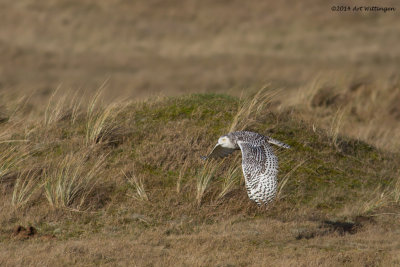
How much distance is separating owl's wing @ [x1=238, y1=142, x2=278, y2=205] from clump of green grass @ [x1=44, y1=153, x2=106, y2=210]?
244 cm

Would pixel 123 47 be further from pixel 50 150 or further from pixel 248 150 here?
pixel 248 150

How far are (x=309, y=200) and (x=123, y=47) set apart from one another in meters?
20.0

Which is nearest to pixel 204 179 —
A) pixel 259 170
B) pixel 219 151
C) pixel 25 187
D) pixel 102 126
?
pixel 219 151

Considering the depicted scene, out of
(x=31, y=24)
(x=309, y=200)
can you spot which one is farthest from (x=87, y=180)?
(x=31, y=24)

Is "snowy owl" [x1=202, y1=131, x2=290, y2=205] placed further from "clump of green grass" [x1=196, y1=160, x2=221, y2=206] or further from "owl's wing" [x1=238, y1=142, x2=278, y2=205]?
"clump of green grass" [x1=196, y1=160, x2=221, y2=206]

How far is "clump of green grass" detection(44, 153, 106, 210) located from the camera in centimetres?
840

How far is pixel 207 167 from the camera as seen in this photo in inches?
363

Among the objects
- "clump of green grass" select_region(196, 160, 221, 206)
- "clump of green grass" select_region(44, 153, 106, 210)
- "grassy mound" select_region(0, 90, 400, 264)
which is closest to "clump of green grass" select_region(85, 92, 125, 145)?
"grassy mound" select_region(0, 90, 400, 264)

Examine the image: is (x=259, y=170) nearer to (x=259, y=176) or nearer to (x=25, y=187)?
(x=259, y=176)

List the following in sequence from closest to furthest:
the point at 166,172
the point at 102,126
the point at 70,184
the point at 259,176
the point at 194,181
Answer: the point at 259,176
the point at 70,184
the point at 194,181
the point at 166,172
the point at 102,126

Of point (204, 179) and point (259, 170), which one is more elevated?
point (259, 170)

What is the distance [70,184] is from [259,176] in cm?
267

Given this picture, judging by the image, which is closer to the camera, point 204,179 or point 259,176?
point 259,176

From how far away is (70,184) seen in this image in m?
8.43
